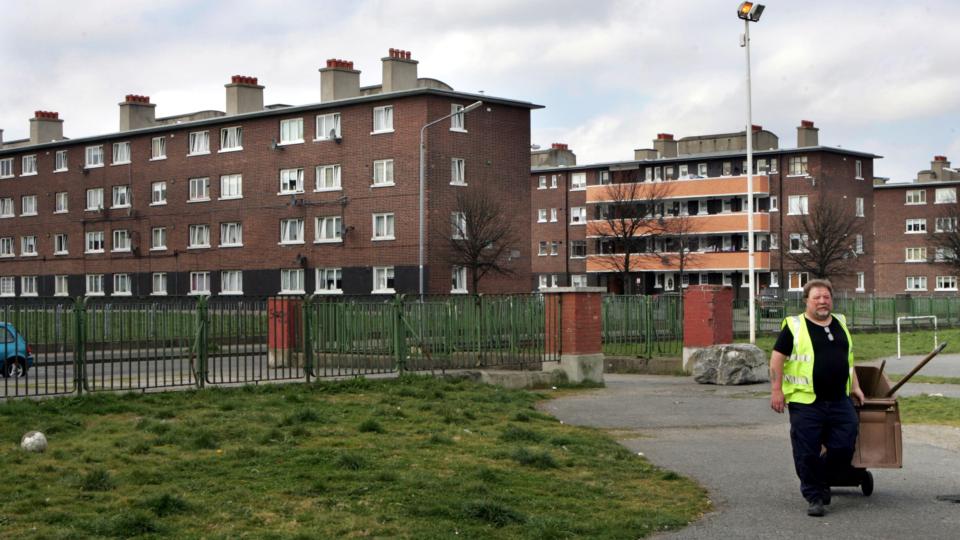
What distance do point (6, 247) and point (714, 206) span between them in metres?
46.6

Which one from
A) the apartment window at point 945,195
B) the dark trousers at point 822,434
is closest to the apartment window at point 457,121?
the dark trousers at point 822,434

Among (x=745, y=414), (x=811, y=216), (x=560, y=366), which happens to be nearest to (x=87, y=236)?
(x=811, y=216)

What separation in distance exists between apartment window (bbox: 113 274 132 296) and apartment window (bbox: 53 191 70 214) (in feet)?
19.8

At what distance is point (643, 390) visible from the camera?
22219mm

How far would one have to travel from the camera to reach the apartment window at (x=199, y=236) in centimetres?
6475

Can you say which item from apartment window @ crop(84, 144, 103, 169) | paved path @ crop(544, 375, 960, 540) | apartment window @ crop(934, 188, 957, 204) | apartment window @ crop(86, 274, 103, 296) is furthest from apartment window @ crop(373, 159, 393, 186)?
apartment window @ crop(934, 188, 957, 204)

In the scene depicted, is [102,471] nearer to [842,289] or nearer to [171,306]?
[171,306]

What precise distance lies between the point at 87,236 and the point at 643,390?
54.7 metres

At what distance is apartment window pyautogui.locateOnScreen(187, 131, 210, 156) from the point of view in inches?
2527

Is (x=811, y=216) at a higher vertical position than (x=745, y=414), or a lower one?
higher

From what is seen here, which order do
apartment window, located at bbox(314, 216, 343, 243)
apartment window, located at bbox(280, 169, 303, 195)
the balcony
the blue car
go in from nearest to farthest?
the blue car
apartment window, located at bbox(314, 216, 343, 243)
apartment window, located at bbox(280, 169, 303, 195)
the balcony

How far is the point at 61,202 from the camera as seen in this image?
7250cm

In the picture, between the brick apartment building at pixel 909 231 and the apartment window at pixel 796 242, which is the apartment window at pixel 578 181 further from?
the brick apartment building at pixel 909 231

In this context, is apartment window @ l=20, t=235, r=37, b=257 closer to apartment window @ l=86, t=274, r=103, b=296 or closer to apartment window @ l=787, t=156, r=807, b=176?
apartment window @ l=86, t=274, r=103, b=296
